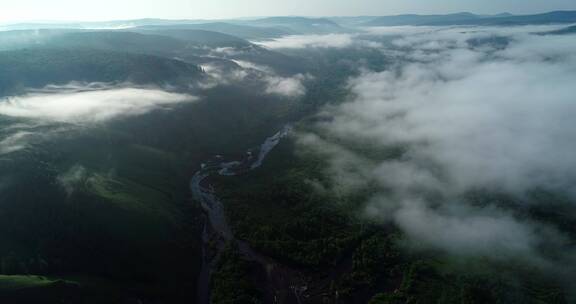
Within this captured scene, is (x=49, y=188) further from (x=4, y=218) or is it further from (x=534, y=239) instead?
(x=534, y=239)

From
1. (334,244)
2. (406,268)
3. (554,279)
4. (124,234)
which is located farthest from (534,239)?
(124,234)

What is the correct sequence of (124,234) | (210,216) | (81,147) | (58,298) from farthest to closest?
(81,147), (210,216), (124,234), (58,298)

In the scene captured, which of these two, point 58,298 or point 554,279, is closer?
point 58,298

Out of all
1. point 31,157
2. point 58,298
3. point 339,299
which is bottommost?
point 339,299

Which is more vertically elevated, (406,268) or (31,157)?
(31,157)

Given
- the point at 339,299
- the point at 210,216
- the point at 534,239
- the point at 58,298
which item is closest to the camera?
the point at 58,298

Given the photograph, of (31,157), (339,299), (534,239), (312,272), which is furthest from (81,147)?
(534,239)

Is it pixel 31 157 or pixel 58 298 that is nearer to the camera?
pixel 58 298

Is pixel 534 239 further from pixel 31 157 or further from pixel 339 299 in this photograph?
pixel 31 157

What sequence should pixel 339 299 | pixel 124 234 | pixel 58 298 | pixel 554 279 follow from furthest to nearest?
pixel 124 234 < pixel 554 279 < pixel 339 299 < pixel 58 298

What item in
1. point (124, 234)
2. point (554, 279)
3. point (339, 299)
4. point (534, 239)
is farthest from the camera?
point (534, 239)
